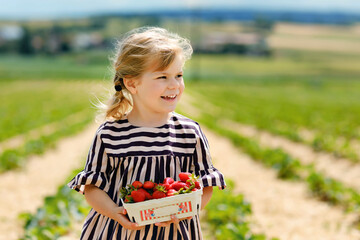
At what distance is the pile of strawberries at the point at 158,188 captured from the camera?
229 centimetres

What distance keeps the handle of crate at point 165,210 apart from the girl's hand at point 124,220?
4.4 inches

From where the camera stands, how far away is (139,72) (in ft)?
8.39

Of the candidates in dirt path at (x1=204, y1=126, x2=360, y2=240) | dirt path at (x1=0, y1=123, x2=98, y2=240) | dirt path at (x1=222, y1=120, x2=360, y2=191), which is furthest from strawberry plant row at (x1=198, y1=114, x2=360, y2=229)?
dirt path at (x1=0, y1=123, x2=98, y2=240)

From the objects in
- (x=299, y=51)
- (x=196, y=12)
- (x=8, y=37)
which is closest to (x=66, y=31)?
(x=8, y=37)

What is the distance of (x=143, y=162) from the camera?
253 centimetres

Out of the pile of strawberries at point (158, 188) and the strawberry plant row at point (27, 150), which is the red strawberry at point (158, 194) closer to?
the pile of strawberries at point (158, 188)

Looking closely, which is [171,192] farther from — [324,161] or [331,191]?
[324,161]

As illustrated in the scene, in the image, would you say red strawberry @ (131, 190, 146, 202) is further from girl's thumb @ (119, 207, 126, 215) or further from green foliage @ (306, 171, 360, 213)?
green foliage @ (306, 171, 360, 213)

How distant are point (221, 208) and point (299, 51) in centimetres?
7917

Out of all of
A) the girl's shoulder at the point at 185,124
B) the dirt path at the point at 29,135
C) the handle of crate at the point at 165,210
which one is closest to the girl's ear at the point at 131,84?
the girl's shoulder at the point at 185,124

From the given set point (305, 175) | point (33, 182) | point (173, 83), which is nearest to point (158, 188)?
point (173, 83)

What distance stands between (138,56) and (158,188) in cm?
67

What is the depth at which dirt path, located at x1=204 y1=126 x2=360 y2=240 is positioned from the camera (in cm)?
530

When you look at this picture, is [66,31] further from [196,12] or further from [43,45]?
[196,12]
